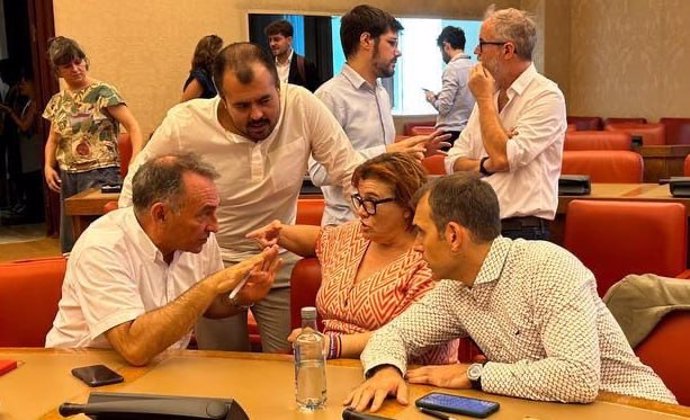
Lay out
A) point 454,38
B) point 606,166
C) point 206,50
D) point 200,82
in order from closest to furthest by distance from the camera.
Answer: point 606,166 < point 206,50 < point 200,82 < point 454,38

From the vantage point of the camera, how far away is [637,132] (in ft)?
25.3

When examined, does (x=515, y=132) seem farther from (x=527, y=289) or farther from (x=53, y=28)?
(x=53, y=28)

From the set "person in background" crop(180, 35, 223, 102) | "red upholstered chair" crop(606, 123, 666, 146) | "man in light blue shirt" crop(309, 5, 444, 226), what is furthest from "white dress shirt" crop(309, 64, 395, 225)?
"red upholstered chair" crop(606, 123, 666, 146)

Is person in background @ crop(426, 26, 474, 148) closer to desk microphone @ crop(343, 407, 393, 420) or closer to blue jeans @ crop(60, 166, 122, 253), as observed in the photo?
blue jeans @ crop(60, 166, 122, 253)

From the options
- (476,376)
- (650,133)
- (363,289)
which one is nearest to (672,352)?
(476,376)

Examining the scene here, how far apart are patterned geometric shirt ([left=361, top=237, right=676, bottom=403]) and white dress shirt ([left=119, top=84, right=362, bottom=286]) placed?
1009mm

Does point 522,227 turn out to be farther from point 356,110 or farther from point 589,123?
point 589,123

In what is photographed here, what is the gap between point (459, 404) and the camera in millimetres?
1678

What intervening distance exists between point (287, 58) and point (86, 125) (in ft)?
7.77

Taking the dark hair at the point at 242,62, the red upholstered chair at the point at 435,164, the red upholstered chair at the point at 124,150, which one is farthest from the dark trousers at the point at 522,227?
the red upholstered chair at the point at 124,150

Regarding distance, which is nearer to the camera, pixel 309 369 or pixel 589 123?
pixel 309 369

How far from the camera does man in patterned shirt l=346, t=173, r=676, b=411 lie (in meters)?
1.73

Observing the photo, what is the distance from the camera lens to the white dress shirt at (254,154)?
287cm

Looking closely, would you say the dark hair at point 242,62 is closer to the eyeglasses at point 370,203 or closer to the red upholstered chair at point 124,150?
the eyeglasses at point 370,203
